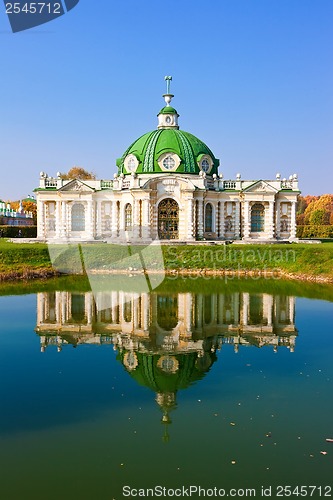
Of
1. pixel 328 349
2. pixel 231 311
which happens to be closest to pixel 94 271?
pixel 231 311

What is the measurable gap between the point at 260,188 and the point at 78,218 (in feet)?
57.2

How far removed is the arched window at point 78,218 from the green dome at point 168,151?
5.47 meters

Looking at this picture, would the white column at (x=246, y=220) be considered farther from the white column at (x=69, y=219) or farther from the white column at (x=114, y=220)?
the white column at (x=69, y=219)

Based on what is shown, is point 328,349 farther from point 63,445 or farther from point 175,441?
point 63,445

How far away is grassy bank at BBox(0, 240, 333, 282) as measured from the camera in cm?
3353

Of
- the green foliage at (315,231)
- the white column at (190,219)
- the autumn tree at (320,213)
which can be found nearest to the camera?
the white column at (190,219)

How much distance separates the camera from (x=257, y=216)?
48.1m

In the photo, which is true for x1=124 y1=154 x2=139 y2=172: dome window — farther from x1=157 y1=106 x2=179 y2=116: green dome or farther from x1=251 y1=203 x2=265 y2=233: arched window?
x1=251 y1=203 x2=265 y2=233: arched window

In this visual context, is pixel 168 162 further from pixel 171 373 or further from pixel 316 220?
pixel 316 220

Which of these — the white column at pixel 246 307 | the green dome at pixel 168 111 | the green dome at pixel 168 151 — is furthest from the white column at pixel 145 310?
the green dome at pixel 168 111

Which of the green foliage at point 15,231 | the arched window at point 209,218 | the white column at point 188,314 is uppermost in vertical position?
the arched window at point 209,218

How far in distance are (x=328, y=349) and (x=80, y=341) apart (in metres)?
7.84

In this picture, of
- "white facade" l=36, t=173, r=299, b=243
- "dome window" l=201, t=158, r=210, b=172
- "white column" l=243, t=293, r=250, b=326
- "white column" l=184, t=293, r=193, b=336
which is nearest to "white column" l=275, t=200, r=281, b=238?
Result: "white facade" l=36, t=173, r=299, b=243

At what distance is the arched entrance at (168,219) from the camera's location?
45.3m
